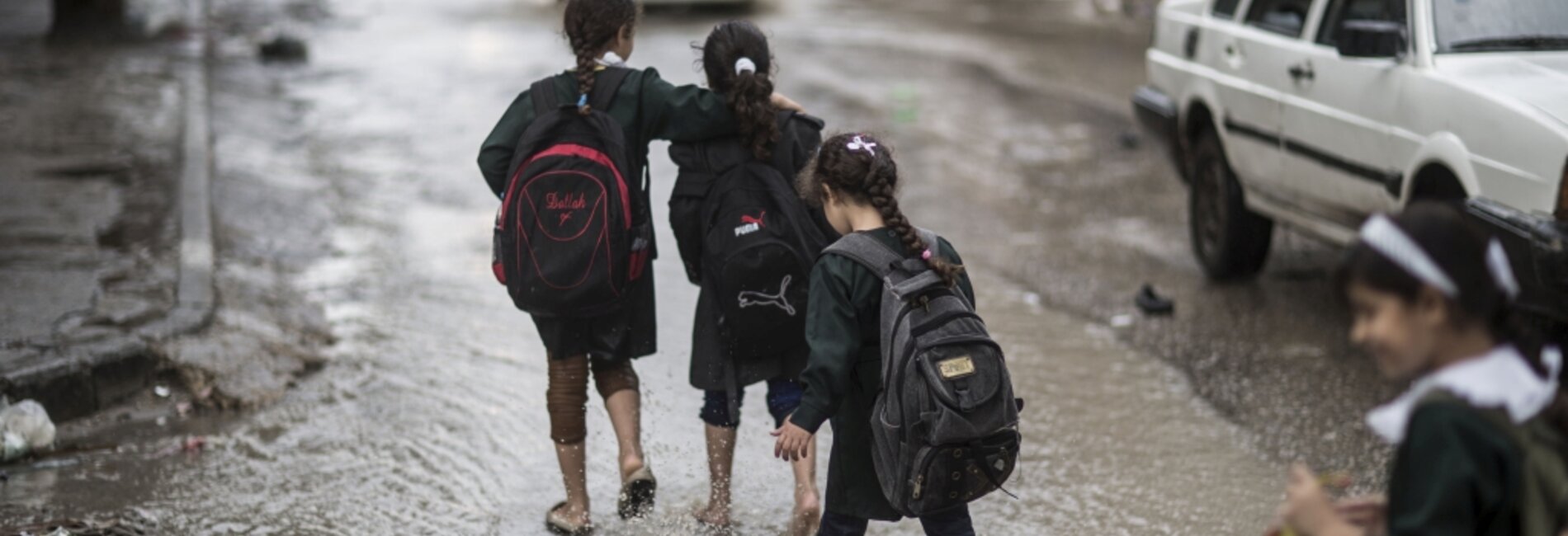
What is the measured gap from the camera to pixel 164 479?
5.40m

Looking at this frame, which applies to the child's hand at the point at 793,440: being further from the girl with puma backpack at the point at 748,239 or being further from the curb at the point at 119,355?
the curb at the point at 119,355

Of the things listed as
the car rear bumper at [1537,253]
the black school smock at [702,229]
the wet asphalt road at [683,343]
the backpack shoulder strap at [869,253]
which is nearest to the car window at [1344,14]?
the wet asphalt road at [683,343]

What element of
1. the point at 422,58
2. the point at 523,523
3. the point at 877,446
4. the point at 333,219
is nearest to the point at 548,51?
the point at 422,58

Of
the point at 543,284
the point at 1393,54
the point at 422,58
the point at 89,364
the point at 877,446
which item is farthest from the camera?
the point at 422,58

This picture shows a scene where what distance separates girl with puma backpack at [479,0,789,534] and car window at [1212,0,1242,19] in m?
4.47

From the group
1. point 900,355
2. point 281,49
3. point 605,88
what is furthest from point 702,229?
point 281,49

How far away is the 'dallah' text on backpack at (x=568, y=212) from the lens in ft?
14.5

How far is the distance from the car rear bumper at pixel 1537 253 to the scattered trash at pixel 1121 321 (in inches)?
78.5

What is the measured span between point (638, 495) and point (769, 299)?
0.89m

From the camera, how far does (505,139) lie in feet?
15.1

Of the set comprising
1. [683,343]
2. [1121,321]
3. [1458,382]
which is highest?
[1458,382]

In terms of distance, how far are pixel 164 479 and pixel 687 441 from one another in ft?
5.63

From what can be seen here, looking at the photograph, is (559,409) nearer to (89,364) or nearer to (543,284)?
(543,284)

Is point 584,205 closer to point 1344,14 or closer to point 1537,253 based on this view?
point 1537,253
